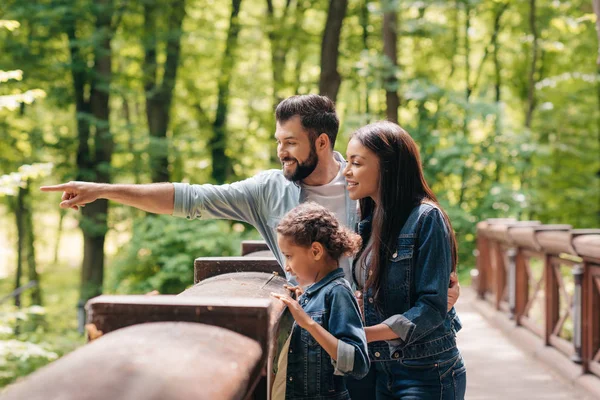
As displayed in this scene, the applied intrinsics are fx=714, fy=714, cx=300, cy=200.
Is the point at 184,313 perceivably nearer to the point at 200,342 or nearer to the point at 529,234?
the point at 200,342

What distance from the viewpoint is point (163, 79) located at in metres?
15.6

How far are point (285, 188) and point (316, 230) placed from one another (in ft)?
2.66

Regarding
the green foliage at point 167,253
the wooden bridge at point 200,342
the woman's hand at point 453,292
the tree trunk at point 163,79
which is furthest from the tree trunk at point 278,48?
the woman's hand at point 453,292

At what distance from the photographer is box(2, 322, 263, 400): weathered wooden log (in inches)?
46.6

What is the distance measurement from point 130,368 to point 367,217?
1.45 m

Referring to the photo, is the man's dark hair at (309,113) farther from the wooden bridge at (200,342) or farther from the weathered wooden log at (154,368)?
the weathered wooden log at (154,368)

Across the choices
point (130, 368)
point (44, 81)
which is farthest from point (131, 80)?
point (130, 368)

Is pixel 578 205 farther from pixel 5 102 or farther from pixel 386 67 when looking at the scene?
pixel 5 102

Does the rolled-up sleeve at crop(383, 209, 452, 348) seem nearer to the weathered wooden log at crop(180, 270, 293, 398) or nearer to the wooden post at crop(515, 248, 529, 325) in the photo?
the weathered wooden log at crop(180, 270, 293, 398)

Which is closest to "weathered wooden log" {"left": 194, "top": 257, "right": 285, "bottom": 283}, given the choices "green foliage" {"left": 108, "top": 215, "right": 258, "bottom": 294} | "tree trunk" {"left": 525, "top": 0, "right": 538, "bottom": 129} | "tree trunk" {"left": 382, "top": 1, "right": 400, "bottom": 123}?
"green foliage" {"left": 108, "top": 215, "right": 258, "bottom": 294}

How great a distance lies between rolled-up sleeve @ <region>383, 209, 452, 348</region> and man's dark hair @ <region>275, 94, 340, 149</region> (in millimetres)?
809

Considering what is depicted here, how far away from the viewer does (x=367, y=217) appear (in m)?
2.58

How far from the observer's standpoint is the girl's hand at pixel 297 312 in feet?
6.26

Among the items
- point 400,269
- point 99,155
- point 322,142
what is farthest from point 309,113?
point 99,155
